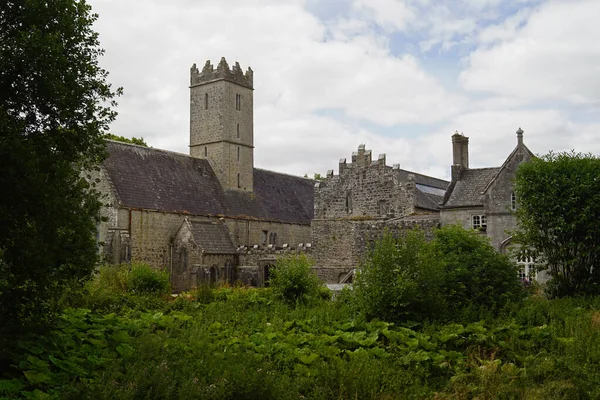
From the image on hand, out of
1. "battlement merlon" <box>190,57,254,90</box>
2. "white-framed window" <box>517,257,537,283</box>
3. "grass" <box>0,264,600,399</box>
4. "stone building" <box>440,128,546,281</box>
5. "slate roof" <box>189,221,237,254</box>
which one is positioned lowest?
"grass" <box>0,264,600,399</box>

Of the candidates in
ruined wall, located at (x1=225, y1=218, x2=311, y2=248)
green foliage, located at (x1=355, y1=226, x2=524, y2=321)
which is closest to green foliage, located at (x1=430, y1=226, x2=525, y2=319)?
green foliage, located at (x1=355, y1=226, x2=524, y2=321)

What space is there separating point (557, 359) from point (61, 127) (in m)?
11.2

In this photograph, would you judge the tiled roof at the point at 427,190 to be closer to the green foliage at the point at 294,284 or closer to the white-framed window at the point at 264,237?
the white-framed window at the point at 264,237

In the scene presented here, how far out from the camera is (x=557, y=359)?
14242 millimetres

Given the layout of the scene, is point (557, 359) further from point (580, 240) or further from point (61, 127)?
point (61, 127)

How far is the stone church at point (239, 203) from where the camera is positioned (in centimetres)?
3553

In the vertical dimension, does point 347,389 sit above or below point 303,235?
below

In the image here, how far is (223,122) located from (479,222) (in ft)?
74.2

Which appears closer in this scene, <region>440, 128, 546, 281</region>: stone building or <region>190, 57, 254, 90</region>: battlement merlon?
<region>440, 128, 546, 281</region>: stone building

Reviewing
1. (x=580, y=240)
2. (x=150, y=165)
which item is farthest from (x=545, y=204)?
(x=150, y=165)

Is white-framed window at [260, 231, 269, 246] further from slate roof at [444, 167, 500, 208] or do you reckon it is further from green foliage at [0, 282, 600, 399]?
green foliage at [0, 282, 600, 399]

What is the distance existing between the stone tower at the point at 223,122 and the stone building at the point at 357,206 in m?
9.06

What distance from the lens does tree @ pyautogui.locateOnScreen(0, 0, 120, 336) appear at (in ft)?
36.7

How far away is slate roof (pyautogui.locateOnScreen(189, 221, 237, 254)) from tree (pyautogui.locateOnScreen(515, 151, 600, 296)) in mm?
22209
